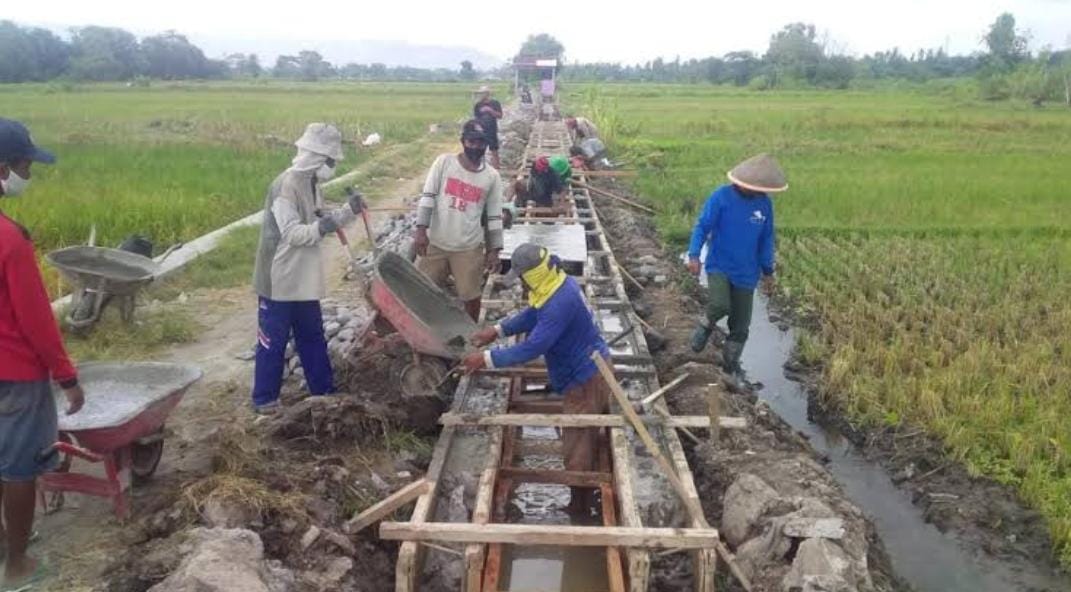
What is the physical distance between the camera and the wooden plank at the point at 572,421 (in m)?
4.61

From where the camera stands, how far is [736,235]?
624cm

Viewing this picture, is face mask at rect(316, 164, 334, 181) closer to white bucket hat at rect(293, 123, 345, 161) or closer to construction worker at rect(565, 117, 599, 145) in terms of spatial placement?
white bucket hat at rect(293, 123, 345, 161)

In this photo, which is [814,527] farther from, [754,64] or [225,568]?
[754,64]

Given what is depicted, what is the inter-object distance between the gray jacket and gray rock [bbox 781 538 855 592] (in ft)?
9.73

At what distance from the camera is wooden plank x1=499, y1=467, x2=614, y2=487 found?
454 cm

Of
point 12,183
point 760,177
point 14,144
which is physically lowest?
point 760,177

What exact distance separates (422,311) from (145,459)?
87.0 inches

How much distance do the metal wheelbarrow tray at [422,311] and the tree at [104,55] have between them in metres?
59.4

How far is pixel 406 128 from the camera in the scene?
27.0 meters

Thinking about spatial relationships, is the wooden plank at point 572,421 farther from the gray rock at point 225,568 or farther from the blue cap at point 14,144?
the blue cap at point 14,144

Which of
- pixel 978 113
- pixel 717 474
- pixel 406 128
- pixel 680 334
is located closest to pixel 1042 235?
pixel 680 334

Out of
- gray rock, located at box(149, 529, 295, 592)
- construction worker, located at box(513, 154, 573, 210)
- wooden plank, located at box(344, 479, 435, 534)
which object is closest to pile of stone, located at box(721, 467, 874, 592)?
wooden plank, located at box(344, 479, 435, 534)

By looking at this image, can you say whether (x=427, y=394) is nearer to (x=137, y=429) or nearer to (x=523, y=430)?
(x=523, y=430)

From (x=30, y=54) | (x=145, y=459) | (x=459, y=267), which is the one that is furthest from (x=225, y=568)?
(x=30, y=54)
